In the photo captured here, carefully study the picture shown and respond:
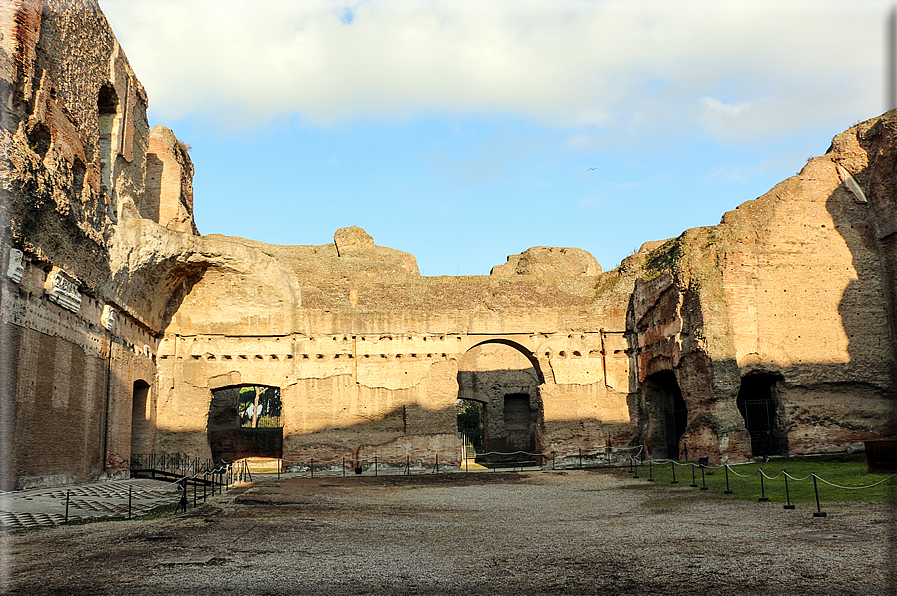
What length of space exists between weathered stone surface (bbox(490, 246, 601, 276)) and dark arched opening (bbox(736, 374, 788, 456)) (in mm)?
11797

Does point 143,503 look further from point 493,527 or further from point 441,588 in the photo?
point 441,588

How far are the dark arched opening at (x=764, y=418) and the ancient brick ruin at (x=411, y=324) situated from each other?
0.06m

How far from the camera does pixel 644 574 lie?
15.9ft

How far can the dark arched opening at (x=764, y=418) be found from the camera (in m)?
14.9

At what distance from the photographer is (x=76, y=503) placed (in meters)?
8.81

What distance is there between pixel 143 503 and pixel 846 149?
16.9 m

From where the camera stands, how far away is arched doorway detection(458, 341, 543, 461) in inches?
933

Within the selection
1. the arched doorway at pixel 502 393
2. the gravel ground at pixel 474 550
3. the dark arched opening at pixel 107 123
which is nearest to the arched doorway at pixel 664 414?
the arched doorway at pixel 502 393

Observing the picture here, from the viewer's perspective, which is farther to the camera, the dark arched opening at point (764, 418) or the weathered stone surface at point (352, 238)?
the weathered stone surface at point (352, 238)

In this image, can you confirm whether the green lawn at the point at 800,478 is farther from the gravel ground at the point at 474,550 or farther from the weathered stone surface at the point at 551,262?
the weathered stone surface at the point at 551,262

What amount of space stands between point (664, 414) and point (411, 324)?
23.4 feet

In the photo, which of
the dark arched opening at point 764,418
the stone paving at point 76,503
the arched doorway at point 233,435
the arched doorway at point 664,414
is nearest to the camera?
the stone paving at point 76,503

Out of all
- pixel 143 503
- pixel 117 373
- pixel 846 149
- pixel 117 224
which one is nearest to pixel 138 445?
pixel 117 373

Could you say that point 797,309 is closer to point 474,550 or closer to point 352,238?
point 474,550
